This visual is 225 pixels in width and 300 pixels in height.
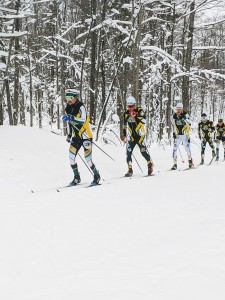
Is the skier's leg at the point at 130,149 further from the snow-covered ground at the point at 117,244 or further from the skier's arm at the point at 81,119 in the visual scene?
the skier's arm at the point at 81,119

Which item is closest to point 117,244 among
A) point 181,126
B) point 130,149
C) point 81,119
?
point 81,119

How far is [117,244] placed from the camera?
3.67m

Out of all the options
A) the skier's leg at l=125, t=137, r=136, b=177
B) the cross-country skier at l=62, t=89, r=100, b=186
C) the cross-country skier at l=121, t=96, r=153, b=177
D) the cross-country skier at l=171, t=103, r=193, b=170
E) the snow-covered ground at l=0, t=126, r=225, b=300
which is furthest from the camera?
the cross-country skier at l=171, t=103, r=193, b=170

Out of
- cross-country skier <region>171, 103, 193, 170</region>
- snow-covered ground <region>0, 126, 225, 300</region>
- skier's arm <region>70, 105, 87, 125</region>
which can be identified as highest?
skier's arm <region>70, 105, 87, 125</region>

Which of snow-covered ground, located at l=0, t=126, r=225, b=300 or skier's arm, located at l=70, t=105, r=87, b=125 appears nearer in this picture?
snow-covered ground, located at l=0, t=126, r=225, b=300

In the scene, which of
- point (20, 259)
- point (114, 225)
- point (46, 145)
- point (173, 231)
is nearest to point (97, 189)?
point (114, 225)

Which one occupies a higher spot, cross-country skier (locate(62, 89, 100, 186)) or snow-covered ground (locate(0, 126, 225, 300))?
cross-country skier (locate(62, 89, 100, 186))

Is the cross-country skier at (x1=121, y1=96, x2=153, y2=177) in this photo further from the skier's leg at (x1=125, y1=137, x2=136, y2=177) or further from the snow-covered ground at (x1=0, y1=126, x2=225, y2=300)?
the snow-covered ground at (x1=0, y1=126, x2=225, y2=300)

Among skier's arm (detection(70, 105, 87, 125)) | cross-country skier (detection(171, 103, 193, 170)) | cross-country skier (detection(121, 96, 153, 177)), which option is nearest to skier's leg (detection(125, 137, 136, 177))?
cross-country skier (detection(121, 96, 153, 177))

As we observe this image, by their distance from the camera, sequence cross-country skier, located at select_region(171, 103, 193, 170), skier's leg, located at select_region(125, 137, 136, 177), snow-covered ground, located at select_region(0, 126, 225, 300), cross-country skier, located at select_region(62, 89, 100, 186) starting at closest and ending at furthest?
1. snow-covered ground, located at select_region(0, 126, 225, 300)
2. cross-country skier, located at select_region(62, 89, 100, 186)
3. skier's leg, located at select_region(125, 137, 136, 177)
4. cross-country skier, located at select_region(171, 103, 193, 170)

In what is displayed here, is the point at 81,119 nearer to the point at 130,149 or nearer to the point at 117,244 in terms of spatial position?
the point at 130,149

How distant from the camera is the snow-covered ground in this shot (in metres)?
2.65

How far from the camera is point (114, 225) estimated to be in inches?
172

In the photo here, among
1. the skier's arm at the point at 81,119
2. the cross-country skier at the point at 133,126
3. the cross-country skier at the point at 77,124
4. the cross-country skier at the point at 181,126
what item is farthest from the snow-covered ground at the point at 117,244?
the cross-country skier at the point at 181,126
